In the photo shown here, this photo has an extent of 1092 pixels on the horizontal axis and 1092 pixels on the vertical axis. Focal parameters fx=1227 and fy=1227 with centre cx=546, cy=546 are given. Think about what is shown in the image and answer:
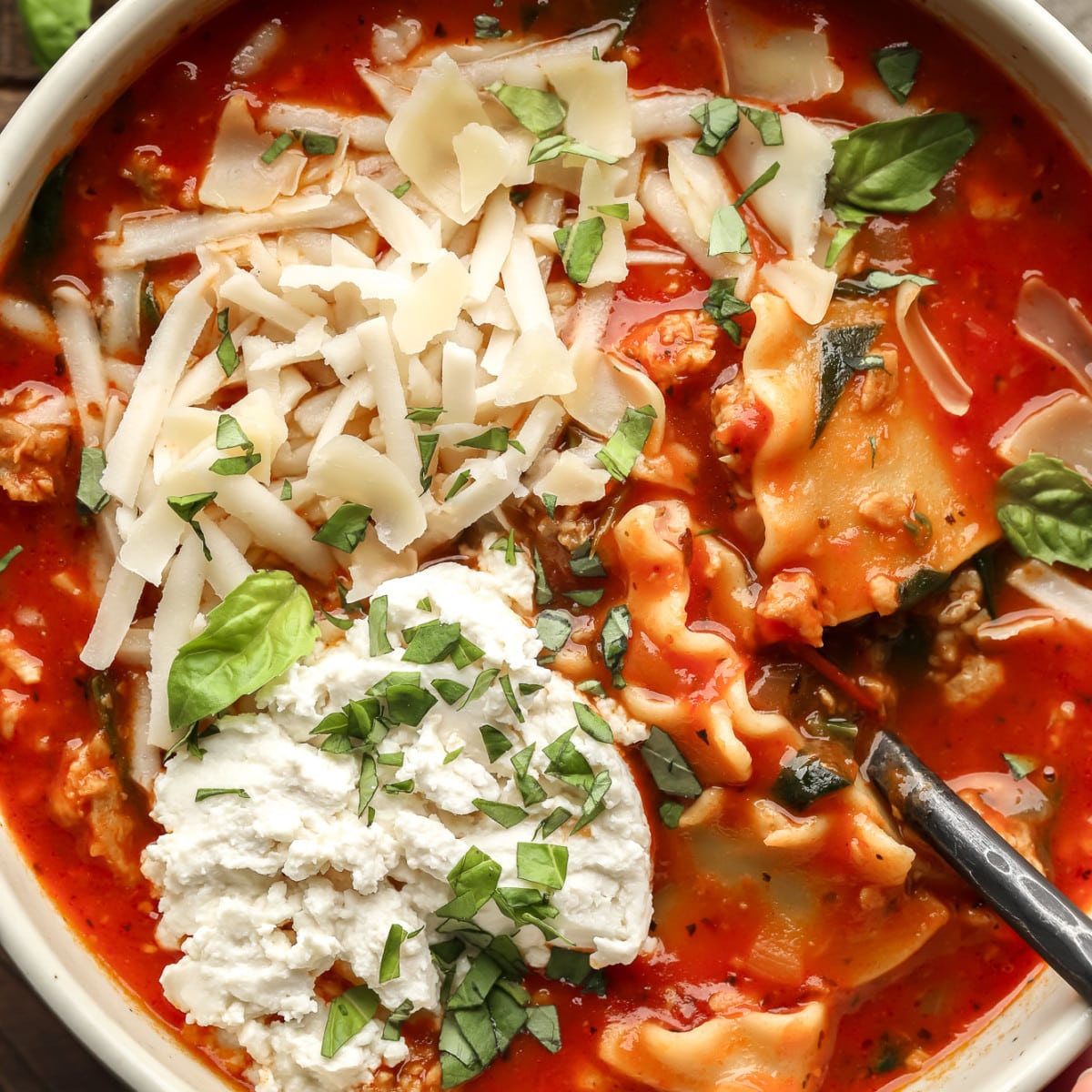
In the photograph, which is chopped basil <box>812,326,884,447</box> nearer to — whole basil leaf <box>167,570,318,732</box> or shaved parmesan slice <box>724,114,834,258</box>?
shaved parmesan slice <box>724,114,834,258</box>

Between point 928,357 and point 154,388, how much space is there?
1.82 m

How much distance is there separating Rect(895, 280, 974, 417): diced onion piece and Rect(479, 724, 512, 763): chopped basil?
4.27ft

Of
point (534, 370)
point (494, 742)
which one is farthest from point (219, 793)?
point (534, 370)

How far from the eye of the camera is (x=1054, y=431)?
2.96 meters

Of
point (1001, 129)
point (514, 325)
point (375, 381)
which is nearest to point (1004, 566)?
point (1001, 129)

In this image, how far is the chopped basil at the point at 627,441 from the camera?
2.88 meters

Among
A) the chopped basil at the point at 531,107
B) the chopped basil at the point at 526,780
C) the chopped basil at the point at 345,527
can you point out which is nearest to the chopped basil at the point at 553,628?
the chopped basil at the point at 526,780

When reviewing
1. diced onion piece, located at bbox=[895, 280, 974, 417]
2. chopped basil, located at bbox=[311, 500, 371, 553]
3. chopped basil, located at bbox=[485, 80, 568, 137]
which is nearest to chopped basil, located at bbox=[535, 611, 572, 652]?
chopped basil, located at bbox=[311, 500, 371, 553]

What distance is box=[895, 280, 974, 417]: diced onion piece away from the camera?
114 inches

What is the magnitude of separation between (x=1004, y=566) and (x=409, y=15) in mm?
1983

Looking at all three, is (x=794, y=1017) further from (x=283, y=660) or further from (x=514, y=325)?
(x=514, y=325)

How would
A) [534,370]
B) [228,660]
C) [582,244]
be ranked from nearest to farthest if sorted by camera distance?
[228,660]
[534,370]
[582,244]

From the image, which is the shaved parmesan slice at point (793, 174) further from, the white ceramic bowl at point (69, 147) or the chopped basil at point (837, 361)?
the white ceramic bowl at point (69, 147)

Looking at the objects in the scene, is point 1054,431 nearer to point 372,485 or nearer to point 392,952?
point 372,485
